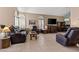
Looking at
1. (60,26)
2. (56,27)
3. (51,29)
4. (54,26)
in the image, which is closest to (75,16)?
(51,29)

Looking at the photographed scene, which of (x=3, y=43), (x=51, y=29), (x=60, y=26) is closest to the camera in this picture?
(x=3, y=43)

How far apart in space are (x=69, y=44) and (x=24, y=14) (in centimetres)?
819

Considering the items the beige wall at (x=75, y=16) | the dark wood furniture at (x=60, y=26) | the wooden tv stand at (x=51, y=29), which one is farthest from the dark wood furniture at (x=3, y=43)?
the dark wood furniture at (x=60, y=26)

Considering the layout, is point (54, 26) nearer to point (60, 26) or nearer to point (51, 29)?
point (51, 29)

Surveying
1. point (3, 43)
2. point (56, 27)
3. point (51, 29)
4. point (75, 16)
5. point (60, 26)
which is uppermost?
point (75, 16)

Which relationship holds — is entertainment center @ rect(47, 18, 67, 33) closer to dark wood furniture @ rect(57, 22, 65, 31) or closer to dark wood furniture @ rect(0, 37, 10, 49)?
dark wood furniture @ rect(57, 22, 65, 31)

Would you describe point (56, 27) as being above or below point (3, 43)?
above

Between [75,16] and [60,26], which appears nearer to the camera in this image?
[75,16]

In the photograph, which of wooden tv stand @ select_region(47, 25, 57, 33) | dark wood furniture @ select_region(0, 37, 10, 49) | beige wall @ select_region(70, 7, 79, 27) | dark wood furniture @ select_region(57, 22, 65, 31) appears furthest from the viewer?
dark wood furniture @ select_region(57, 22, 65, 31)

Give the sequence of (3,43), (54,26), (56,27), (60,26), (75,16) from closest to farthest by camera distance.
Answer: (3,43), (75,16), (54,26), (56,27), (60,26)

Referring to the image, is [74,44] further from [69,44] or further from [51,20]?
[51,20]

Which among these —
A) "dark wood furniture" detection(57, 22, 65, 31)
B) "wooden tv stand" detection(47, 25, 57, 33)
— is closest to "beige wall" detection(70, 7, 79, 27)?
"wooden tv stand" detection(47, 25, 57, 33)
